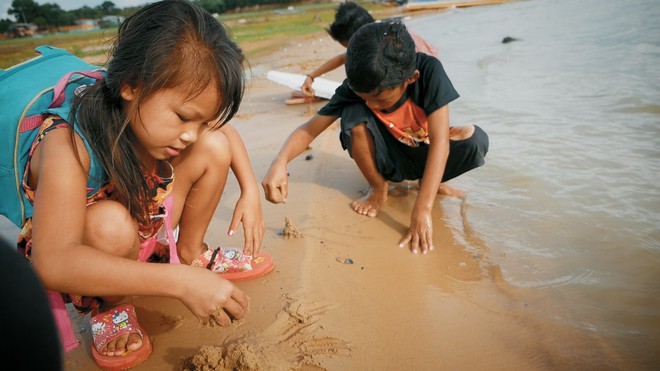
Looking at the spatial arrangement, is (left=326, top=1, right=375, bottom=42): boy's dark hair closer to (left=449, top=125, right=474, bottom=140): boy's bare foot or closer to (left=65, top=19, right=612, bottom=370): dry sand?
(left=449, top=125, right=474, bottom=140): boy's bare foot

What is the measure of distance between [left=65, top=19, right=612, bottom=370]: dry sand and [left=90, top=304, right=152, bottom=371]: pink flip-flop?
4cm

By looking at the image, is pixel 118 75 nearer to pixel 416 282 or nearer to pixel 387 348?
pixel 387 348

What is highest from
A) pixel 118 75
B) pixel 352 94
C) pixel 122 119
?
pixel 118 75

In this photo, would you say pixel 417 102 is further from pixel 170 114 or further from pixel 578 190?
pixel 170 114

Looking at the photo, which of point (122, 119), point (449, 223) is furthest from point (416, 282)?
point (122, 119)

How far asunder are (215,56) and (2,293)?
918 millimetres

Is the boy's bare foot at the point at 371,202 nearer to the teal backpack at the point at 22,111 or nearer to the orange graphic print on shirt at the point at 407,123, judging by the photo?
the orange graphic print on shirt at the point at 407,123

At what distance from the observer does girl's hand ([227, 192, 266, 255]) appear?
5.58 feet

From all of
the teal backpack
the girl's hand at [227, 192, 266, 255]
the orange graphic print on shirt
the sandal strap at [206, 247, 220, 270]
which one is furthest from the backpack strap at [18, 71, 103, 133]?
the orange graphic print on shirt

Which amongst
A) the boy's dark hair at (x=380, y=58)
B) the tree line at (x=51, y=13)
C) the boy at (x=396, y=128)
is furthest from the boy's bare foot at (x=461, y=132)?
the tree line at (x=51, y=13)

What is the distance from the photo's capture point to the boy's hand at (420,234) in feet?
6.50

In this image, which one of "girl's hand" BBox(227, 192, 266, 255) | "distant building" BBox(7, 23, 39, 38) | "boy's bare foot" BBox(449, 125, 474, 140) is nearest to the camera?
"girl's hand" BBox(227, 192, 266, 255)

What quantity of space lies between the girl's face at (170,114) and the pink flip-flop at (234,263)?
2.05 feet

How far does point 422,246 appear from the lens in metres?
2.00
